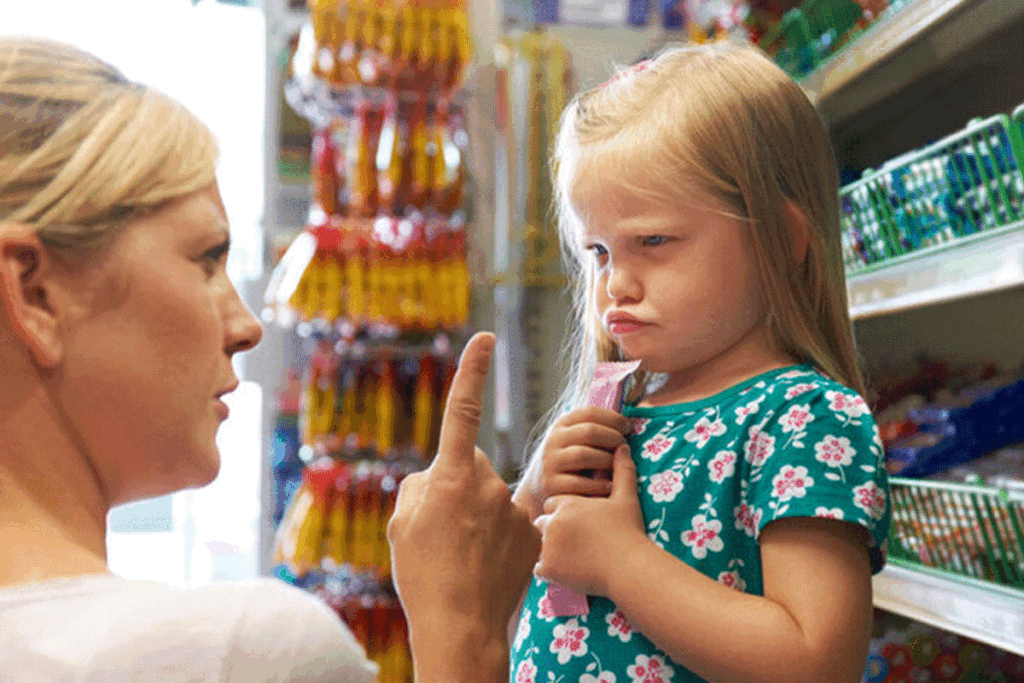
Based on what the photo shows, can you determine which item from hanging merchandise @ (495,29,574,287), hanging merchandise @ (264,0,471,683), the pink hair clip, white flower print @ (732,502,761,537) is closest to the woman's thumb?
white flower print @ (732,502,761,537)

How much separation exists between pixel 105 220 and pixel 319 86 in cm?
250

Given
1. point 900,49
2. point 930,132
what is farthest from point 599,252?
point 930,132

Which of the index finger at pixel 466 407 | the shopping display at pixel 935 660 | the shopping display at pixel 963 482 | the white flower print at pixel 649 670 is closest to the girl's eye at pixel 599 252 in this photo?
the index finger at pixel 466 407

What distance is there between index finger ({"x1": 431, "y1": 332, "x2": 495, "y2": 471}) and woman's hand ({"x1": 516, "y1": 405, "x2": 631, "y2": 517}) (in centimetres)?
24

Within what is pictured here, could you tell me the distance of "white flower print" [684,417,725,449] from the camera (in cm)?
102

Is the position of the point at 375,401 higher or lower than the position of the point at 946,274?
lower

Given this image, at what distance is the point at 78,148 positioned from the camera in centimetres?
60

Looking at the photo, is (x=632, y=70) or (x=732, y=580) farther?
(x=632, y=70)

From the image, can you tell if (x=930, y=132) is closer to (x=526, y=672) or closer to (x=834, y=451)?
Result: (x=834, y=451)

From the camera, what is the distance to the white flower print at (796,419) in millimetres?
962

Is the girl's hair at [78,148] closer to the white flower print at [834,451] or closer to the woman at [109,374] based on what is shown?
the woman at [109,374]

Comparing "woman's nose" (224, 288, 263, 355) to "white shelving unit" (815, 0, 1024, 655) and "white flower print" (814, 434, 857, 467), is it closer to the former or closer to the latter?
"white flower print" (814, 434, 857, 467)

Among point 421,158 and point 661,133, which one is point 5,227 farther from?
point 421,158

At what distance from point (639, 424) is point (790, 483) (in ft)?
0.79
